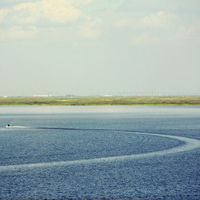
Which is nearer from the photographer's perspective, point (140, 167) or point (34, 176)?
point (34, 176)

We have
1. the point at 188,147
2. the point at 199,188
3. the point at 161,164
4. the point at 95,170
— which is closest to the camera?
the point at 199,188

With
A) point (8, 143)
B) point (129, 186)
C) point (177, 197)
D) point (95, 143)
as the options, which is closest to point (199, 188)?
point (177, 197)

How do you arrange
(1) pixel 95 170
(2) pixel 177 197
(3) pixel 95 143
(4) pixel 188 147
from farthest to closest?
(3) pixel 95 143
(4) pixel 188 147
(1) pixel 95 170
(2) pixel 177 197

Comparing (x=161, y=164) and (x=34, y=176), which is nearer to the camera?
(x=34, y=176)

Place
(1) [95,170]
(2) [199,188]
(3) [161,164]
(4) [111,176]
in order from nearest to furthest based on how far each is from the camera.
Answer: (2) [199,188]
(4) [111,176]
(1) [95,170]
(3) [161,164]

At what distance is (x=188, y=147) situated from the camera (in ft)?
66.7

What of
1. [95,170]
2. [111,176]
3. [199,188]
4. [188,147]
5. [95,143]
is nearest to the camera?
[199,188]

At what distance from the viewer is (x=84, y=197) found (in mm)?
10320

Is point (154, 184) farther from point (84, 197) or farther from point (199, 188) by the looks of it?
point (84, 197)

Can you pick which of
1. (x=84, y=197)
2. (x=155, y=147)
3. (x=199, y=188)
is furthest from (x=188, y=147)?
(x=84, y=197)

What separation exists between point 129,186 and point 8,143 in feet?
42.2

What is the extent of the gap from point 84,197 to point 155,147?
1084cm

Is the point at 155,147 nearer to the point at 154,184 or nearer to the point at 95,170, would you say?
the point at 95,170

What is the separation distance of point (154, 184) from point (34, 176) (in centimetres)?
408
